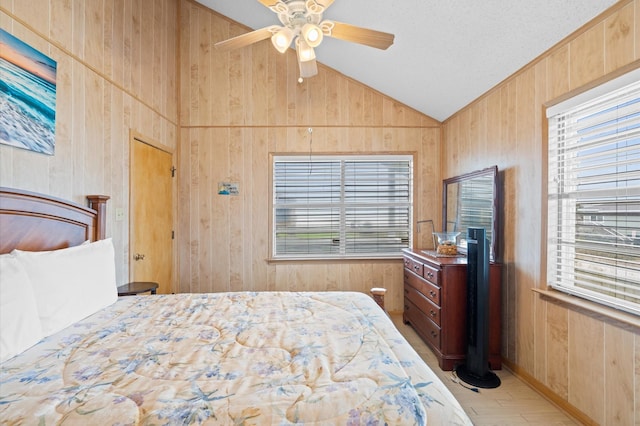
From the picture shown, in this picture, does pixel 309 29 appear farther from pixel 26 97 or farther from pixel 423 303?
pixel 423 303

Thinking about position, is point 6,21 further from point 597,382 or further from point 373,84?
point 597,382

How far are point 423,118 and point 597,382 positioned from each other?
9.55ft

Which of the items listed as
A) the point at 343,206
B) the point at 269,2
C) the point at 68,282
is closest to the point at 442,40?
the point at 269,2

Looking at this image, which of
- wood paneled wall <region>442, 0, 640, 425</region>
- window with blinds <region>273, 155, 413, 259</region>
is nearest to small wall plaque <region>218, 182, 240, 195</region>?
window with blinds <region>273, 155, 413, 259</region>

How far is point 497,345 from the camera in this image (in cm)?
239

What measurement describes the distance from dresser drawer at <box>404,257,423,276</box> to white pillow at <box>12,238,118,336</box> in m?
2.59

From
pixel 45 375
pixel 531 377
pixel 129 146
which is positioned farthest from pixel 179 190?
pixel 531 377

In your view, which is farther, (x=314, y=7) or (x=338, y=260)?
(x=338, y=260)

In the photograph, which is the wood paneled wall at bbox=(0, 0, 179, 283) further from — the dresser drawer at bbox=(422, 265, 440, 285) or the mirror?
the mirror

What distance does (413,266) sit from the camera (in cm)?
298

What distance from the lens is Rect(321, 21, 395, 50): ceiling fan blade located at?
5.78ft

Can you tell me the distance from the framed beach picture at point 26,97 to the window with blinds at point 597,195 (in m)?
3.40

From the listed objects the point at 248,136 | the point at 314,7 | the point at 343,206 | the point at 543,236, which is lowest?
the point at 543,236

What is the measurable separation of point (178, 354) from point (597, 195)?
2487mm
